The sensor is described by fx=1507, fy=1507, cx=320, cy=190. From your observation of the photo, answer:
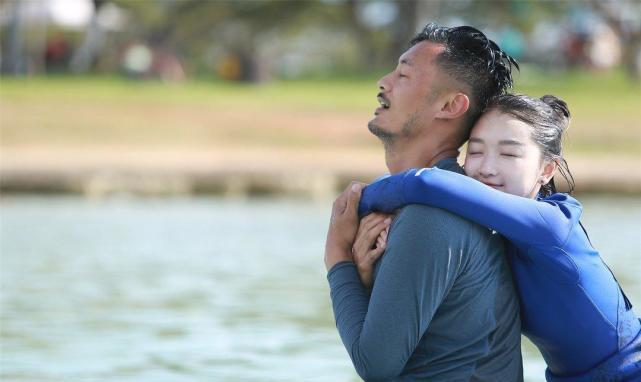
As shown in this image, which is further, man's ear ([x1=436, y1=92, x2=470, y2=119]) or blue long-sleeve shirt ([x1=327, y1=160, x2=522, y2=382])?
man's ear ([x1=436, y1=92, x2=470, y2=119])

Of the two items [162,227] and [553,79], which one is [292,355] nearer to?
[162,227]

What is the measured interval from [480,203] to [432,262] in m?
0.18

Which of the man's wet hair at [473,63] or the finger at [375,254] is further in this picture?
the man's wet hair at [473,63]

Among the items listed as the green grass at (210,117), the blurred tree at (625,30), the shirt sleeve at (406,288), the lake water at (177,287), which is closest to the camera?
the shirt sleeve at (406,288)

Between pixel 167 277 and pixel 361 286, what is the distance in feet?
21.0

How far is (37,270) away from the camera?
10.1m

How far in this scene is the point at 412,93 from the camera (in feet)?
11.6

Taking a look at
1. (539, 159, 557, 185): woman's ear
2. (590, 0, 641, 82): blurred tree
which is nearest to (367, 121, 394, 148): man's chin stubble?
(539, 159, 557, 185): woman's ear

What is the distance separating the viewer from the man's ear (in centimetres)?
353

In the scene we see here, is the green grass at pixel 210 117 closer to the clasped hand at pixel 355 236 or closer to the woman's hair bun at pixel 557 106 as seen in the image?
the woman's hair bun at pixel 557 106

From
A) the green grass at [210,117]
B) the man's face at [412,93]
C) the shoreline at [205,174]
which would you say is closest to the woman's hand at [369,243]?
the man's face at [412,93]

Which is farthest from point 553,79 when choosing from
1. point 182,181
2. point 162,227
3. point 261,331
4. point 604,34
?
point 261,331

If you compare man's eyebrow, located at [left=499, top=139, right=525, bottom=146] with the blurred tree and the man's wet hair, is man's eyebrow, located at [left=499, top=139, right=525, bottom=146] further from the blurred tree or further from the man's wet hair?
the blurred tree

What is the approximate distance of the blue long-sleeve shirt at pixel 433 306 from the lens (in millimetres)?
3242
